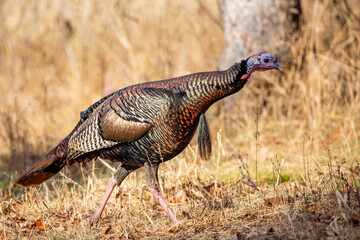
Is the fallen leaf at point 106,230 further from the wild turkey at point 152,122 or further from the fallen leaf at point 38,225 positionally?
the fallen leaf at point 38,225

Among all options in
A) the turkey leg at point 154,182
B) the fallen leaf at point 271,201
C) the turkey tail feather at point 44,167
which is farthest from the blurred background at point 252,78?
the turkey tail feather at point 44,167

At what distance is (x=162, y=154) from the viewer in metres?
3.70

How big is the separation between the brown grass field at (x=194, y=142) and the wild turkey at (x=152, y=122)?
0.31 m

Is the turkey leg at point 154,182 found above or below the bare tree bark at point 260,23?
below

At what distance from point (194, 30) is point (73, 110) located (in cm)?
288

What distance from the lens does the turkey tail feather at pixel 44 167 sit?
4.03m

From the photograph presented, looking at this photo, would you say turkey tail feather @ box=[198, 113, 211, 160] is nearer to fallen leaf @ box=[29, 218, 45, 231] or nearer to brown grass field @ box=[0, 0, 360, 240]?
brown grass field @ box=[0, 0, 360, 240]

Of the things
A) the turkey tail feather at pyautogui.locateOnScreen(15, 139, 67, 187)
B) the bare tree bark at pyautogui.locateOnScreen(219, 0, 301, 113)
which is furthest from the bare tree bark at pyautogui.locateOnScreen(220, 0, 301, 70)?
the turkey tail feather at pyautogui.locateOnScreen(15, 139, 67, 187)

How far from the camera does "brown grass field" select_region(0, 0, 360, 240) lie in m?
3.68

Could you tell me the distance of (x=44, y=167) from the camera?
4023mm

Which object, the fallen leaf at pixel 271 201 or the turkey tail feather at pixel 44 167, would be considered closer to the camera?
the fallen leaf at pixel 271 201

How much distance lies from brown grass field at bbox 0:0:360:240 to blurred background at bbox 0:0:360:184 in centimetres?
3

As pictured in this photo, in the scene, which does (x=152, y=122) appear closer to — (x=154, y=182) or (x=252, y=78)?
(x=154, y=182)

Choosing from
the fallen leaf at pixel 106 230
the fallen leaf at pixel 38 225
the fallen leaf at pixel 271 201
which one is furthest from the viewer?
the fallen leaf at pixel 38 225
